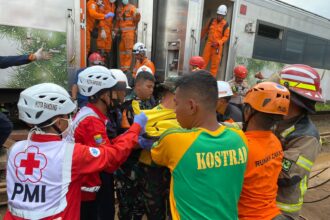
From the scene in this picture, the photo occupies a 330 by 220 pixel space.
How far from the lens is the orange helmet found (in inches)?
59.6

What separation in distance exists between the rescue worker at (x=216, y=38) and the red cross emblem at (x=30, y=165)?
5.81m

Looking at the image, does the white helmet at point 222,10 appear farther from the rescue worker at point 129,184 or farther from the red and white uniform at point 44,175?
the red and white uniform at point 44,175

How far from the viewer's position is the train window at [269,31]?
7414 millimetres

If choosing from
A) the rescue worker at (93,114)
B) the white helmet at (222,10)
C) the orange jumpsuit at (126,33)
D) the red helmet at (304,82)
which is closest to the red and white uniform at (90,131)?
the rescue worker at (93,114)

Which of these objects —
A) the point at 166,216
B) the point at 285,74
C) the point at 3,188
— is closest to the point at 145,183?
the point at 166,216

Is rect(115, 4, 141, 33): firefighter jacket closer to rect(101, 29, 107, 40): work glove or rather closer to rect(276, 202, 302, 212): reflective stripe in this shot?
rect(101, 29, 107, 40): work glove

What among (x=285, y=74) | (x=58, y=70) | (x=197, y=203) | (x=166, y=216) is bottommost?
(x=166, y=216)

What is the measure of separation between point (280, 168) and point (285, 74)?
25.7 inches

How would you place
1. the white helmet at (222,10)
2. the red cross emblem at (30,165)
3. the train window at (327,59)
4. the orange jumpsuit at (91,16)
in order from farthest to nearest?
the train window at (327,59), the white helmet at (222,10), the orange jumpsuit at (91,16), the red cross emblem at (30,165)

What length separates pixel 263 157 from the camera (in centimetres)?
153

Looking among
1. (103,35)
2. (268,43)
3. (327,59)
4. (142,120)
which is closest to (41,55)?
(142,120)

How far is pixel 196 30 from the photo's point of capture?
5.95 m

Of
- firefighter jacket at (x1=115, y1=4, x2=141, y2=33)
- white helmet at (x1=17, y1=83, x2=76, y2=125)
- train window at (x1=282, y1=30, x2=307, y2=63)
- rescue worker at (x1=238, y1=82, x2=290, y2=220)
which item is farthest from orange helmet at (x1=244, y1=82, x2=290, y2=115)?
train window at (x1=282, y1=30, x2=307, y2=63)

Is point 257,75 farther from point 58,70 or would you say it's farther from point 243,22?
point 58,70
